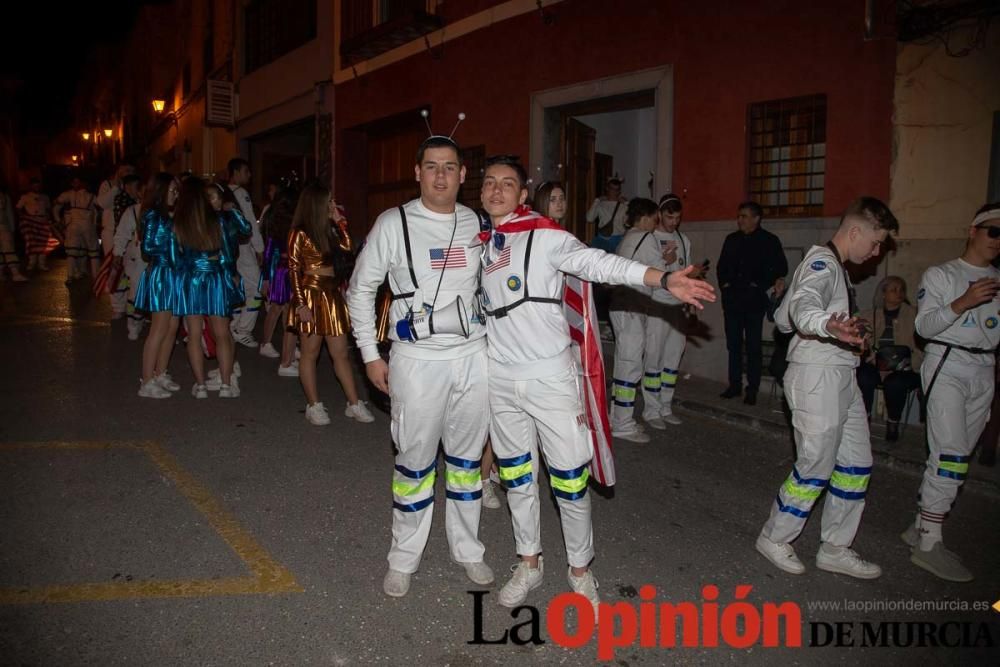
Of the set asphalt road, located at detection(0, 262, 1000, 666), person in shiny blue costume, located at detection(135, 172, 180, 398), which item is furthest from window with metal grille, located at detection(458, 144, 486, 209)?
asphalt road, located at detection(0, 262, 1000, 666)

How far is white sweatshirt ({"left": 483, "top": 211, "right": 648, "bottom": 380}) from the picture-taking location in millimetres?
3330

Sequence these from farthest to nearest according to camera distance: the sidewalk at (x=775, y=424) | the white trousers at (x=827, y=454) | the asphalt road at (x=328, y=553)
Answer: the sidewalk at (x=775, y=424) < the white trousers at (x=827, y=454) < the asphalt road at (x=328, y=553)

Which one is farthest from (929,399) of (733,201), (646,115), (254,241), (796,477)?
(646,115)

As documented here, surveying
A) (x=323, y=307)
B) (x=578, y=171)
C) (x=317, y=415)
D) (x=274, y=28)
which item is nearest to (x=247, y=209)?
(x=323, y=307)

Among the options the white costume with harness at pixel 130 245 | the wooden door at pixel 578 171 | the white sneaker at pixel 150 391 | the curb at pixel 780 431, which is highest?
the wooden door at pixel 578 171

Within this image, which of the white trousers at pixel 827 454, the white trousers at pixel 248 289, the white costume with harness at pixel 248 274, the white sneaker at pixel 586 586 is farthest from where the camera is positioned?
the white trousers at pixel 248 289

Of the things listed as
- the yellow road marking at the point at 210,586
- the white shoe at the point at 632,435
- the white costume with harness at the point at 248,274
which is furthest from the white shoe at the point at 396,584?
the white costume with harness at the point at 248,274

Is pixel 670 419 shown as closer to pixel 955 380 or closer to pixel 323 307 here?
pixel 955 380

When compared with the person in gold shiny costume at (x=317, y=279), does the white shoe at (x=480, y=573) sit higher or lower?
lower

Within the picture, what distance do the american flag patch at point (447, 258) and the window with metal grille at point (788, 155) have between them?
6.24m

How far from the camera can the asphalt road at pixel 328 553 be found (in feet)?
10.3

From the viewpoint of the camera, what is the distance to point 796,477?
3924 mm

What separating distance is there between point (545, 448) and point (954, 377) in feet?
8.08

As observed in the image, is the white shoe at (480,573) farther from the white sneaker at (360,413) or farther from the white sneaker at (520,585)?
the white sneaker at (360,413)
